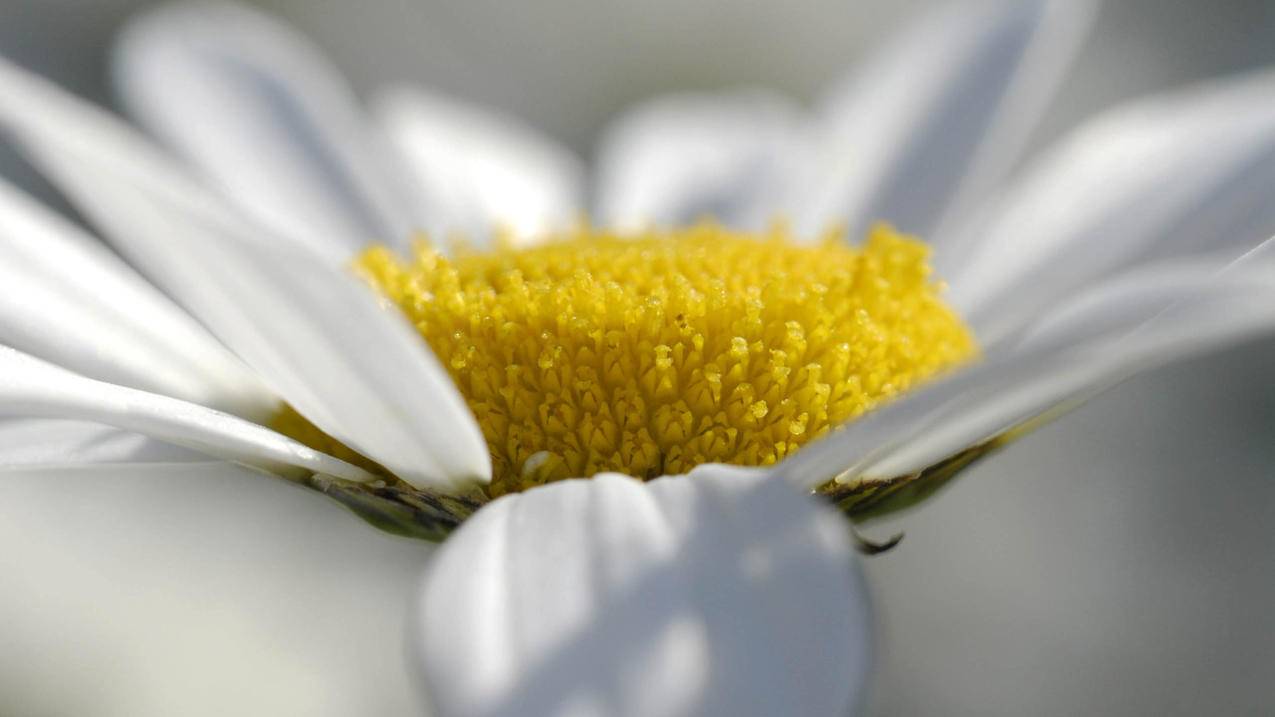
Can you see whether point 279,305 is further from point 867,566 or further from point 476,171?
point 867,566

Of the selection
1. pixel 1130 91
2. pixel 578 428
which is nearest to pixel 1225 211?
pixel 578 428

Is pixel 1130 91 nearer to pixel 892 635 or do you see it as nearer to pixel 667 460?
pixel 892 635

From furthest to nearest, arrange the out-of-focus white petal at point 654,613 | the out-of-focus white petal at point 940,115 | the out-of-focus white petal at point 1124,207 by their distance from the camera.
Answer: the out-of-focus white petal at point 940,115, the out-of-focus white petal at point 1124,207, the out-of-focus white petal at point 654,613

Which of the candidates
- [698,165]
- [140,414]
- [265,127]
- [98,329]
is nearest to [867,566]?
[698,165]

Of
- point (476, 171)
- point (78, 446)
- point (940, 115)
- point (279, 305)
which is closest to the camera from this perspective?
point (279, 305)

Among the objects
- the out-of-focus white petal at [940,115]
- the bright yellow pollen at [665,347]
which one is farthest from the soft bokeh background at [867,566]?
the out-of-focus white petal at [940,115]

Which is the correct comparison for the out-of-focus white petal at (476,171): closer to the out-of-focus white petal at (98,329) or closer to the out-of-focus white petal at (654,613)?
the out-of-focus white petal at (98,329)

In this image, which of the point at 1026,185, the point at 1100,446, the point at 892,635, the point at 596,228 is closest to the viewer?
the point at 1026,185
